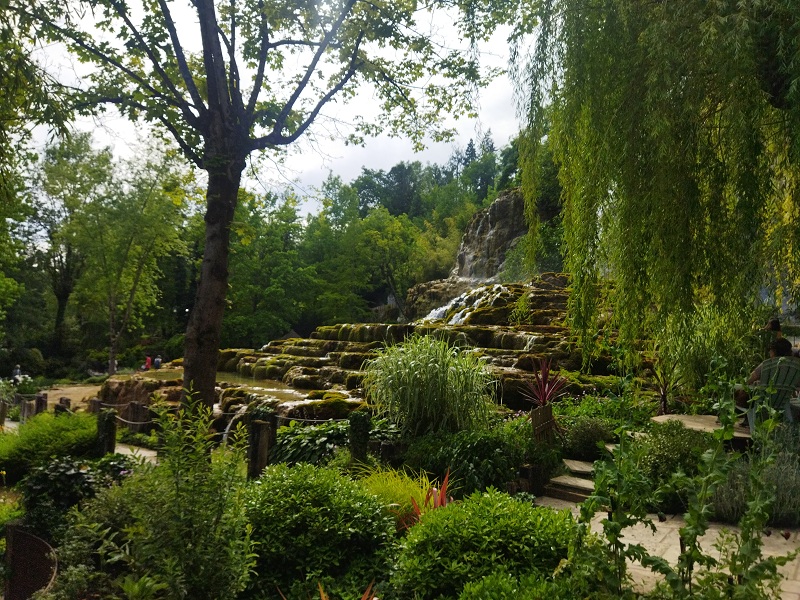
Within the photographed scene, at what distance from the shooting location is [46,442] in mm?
7953

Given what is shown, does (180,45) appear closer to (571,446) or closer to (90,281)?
(571,446)

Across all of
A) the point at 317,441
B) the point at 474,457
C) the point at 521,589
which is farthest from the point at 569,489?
the point at 521,589

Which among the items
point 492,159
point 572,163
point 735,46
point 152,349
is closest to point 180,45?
point 572,163

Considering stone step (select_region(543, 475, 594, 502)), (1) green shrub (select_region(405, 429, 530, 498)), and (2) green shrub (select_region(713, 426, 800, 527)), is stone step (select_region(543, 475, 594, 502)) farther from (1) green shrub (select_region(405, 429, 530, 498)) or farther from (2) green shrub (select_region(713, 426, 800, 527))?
(2) green shrub (select_region(713, 426, 800, 527))

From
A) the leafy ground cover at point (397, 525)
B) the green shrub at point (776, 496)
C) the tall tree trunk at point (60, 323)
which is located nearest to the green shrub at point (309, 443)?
the leafy ground cover at point (397, 525)

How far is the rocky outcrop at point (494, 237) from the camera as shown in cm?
3128

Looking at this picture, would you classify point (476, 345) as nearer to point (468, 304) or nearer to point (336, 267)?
point (468, 304)

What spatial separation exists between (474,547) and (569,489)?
282cm

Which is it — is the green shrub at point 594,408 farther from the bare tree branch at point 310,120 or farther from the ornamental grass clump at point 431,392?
the bare tree branch at point 310,120

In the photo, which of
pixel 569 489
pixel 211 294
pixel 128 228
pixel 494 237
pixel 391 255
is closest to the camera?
pixel 569 489

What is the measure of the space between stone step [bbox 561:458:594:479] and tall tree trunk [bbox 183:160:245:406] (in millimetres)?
4001

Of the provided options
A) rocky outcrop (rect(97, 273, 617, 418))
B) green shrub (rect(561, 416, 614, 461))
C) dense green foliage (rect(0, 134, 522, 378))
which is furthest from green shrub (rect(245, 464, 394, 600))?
dense green foliage (rect(0, 134, 522, 378))

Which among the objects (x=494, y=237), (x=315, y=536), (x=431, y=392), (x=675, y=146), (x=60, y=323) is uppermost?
(x=494, y=237)

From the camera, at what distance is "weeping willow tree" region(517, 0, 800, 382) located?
3797 millimetres
